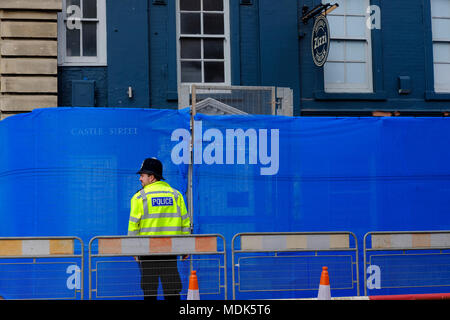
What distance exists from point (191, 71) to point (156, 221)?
6.56 meters

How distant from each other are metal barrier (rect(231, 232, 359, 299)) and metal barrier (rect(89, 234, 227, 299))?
29 centimetres

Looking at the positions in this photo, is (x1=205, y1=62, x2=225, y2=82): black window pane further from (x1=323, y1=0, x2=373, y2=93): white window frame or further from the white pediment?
the white pediment

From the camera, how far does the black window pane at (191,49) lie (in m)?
13.9

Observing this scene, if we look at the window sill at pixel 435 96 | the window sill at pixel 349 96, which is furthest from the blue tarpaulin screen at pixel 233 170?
the window sill at pixel 435 96

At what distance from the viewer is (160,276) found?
775cm

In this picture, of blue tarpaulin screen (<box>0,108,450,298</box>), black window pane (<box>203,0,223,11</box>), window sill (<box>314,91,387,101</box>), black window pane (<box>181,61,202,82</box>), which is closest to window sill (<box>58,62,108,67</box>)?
black window pane (<box>181,61,202,82</box>)

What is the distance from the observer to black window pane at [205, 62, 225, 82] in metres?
13.9

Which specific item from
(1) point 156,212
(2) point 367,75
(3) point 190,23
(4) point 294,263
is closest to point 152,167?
(1) point 156,212

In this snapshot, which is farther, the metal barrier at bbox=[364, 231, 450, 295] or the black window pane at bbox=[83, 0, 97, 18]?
the black window pane at bbox=[83, 0, 97, 18]

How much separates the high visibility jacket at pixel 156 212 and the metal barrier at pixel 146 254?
0.27 m

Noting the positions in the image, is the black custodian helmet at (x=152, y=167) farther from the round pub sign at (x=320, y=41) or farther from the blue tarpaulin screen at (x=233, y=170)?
the round pub sign at (x=320, y=41)

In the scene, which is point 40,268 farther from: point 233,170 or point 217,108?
point 217,108
